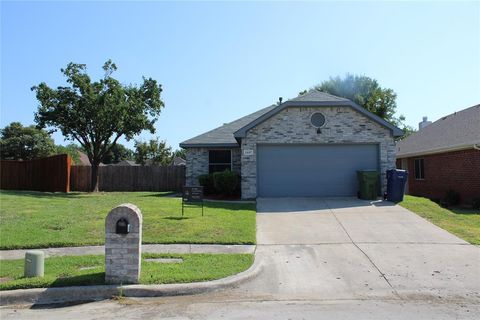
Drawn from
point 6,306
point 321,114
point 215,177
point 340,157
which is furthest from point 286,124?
point 6,306

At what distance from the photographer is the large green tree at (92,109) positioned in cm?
2275

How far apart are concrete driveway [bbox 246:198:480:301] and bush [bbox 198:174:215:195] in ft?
18.2

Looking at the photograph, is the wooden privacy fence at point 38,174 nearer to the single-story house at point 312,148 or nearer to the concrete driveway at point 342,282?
the single-story house at point 312,148

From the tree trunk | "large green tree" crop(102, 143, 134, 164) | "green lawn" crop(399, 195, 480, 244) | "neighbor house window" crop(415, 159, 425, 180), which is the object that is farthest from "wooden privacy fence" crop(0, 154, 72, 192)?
"large green tree" crop(102, 143, 134, 164)

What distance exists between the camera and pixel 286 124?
17422 mm

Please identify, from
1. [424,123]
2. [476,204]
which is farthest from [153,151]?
[476,204]

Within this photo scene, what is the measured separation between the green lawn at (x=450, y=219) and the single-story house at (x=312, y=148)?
2.51 metres

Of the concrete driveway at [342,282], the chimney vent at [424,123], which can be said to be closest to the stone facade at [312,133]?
the concrete driveway at [342,282]

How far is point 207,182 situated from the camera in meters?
19.2

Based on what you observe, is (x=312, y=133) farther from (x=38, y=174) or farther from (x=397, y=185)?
(x=38, y=174)

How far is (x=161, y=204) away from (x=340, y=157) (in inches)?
290

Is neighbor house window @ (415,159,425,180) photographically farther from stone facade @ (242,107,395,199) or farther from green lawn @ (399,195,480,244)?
green lawn @ (399,195,480,244)

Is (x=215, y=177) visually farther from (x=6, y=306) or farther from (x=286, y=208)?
(x=6, y=306)

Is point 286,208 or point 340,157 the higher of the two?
point 340,157
